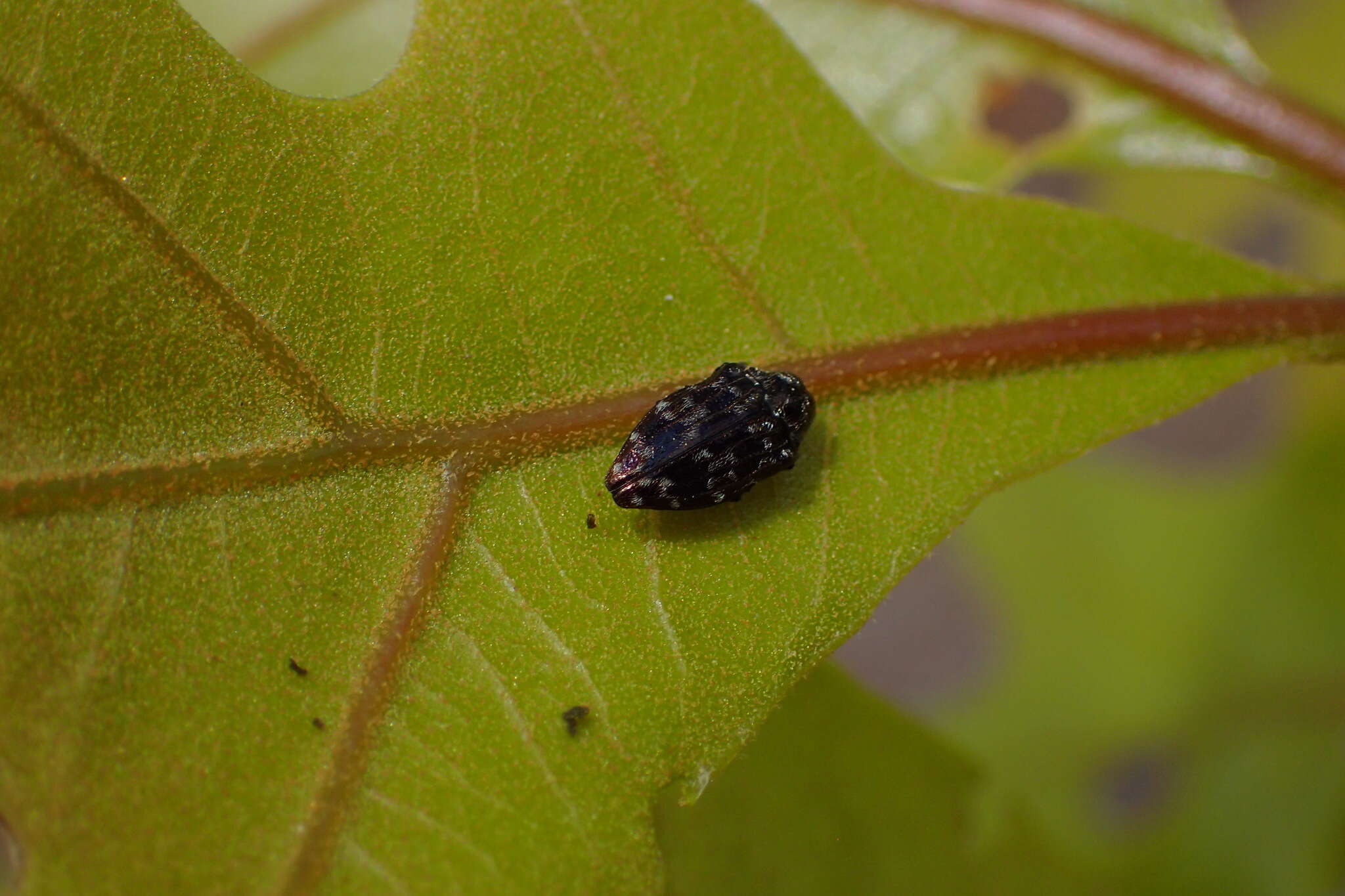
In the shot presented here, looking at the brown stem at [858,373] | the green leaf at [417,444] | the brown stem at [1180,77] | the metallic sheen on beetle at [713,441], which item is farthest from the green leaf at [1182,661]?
the metallic sheen on beetle at [713,441]

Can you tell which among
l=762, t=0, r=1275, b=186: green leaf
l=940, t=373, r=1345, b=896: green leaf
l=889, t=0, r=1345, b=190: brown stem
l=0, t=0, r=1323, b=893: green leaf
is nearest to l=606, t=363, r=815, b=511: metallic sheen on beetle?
l=0, t=0, r=1323, b=893: green leaf

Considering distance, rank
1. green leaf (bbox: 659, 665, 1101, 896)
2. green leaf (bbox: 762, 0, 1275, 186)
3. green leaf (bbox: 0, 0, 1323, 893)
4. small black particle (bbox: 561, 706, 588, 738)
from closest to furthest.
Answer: green leaf (bbox: 0, 0, 1323, 893) → small black particle (bbox: 561, 706, 588, 738) → green leaf (bbox: 659, 665, 1101, 896) → green leaf (bbox: 762, 0, 1275, 186)

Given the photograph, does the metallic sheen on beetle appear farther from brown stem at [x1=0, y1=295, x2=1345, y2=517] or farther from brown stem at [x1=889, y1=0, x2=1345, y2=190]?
brown stem at [x1=889, y1=0, x2=1345, y2=190]

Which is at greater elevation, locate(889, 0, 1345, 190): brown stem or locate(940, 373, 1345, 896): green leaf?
locate(889, 0, 1345, 190): brown stem

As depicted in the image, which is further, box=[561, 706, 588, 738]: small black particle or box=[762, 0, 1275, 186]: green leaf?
box=[762, 0, 1275, 186]: green leaf

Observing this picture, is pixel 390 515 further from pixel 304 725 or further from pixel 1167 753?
pixel 1167 753
